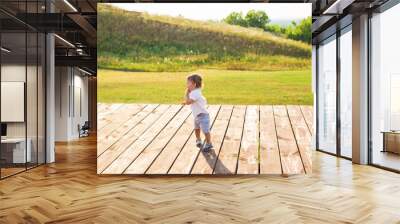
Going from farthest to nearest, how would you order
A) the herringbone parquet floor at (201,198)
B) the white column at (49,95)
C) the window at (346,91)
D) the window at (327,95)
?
the window at (327,95)
the window at (346,91)
the white column at (49,95)
the herringbone parquet floor at (201,198)

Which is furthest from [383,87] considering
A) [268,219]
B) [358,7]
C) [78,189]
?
[78,189]

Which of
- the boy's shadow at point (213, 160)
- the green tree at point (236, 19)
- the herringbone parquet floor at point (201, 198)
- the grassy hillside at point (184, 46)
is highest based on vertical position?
the green tree at point (236, 19)

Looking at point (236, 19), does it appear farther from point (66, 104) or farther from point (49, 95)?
point (66, 104)

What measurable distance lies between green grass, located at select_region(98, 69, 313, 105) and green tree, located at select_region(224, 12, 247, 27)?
0.73 m

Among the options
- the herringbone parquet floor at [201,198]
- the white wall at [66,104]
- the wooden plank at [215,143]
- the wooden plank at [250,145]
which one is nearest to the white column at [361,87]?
the herringbone parquet floor at [201,198]

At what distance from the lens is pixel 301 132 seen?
6.40 metres

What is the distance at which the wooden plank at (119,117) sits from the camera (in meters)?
6.31

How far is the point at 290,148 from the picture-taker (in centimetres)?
636

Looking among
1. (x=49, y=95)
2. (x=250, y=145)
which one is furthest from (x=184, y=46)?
(x=49, y=95)

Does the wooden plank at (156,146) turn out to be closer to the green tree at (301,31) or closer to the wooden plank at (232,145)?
the wooden plank at (232,145)

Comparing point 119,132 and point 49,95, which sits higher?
point 49,95

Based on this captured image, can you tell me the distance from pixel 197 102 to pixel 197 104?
3 centimetres

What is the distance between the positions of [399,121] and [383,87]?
810 millimetres

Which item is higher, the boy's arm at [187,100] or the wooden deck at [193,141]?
the boy's arm at [187,100]
